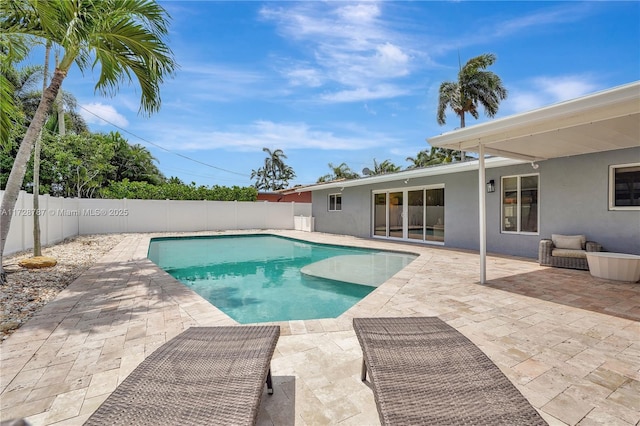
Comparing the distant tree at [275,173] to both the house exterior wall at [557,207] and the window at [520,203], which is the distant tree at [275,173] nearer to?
the house exterior wall at [557,207]

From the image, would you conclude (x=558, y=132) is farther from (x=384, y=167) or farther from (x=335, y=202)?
(x=384, y=167)

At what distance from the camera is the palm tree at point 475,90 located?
2055cm

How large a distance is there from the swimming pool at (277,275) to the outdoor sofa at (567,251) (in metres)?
3.46

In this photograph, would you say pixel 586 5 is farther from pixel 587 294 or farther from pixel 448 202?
pixel 587 294

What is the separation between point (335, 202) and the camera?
1712cm

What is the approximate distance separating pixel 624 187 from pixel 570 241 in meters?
1.72

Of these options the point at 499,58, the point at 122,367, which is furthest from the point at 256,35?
the point at 499,58

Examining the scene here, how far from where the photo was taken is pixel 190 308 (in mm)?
4293

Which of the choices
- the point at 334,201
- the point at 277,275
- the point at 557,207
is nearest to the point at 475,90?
the point at 334,201

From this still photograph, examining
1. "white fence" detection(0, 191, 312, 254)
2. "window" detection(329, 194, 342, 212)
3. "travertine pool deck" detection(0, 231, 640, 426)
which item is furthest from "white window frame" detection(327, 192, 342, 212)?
"travertine pool deck" detection(0, 231, 640, 426)

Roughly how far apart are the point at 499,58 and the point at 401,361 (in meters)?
25.2

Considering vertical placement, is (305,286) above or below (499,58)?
below

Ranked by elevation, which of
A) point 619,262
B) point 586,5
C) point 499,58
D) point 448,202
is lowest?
point 619,262

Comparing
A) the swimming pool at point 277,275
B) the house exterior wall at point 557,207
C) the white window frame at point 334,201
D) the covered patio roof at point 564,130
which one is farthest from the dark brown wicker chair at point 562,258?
the white window frame at point 334,201
